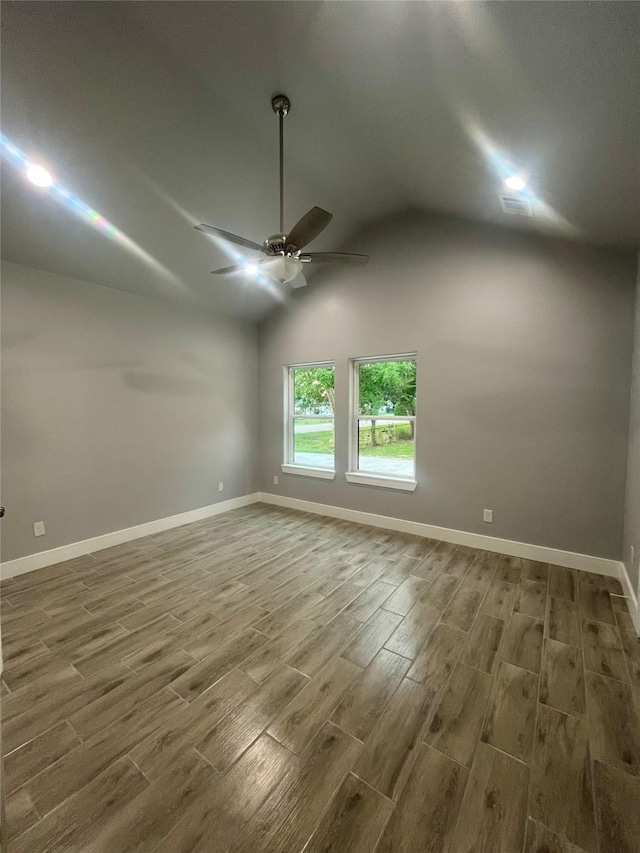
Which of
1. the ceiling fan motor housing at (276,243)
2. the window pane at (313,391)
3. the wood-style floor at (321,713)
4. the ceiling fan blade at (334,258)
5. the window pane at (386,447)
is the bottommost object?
the wood-style floor at (321,713)

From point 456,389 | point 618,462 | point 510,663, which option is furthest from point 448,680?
point 456,389

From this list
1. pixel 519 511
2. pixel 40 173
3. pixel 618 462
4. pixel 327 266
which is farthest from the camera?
pixel 327 266

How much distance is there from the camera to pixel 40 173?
2285 millimetres

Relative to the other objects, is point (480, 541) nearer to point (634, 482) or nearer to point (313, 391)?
point (634, 482)

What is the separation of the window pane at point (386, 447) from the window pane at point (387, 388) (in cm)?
16

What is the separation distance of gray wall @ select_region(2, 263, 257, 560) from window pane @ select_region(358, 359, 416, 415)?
189 centimetres

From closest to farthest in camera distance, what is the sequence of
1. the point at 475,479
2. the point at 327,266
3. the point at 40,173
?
the point at 40,173 → the point at 475,479 → the point at 327,266

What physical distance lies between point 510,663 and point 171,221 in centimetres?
411

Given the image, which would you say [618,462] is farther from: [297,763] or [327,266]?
[327,266]

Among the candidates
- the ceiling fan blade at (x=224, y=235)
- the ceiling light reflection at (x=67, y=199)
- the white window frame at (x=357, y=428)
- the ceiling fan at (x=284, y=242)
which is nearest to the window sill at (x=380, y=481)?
the white window frame at (x=357, y=428)

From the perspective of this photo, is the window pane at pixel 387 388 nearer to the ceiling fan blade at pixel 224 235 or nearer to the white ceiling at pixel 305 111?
the white ceiling at pixel 305 111

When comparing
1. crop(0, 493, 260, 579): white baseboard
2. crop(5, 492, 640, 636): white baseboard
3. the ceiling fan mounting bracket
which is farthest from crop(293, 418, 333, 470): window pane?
the ceiling fan mounting bracket

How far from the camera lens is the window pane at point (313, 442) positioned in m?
4.65

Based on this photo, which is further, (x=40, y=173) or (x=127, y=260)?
(x=127, y=260)
